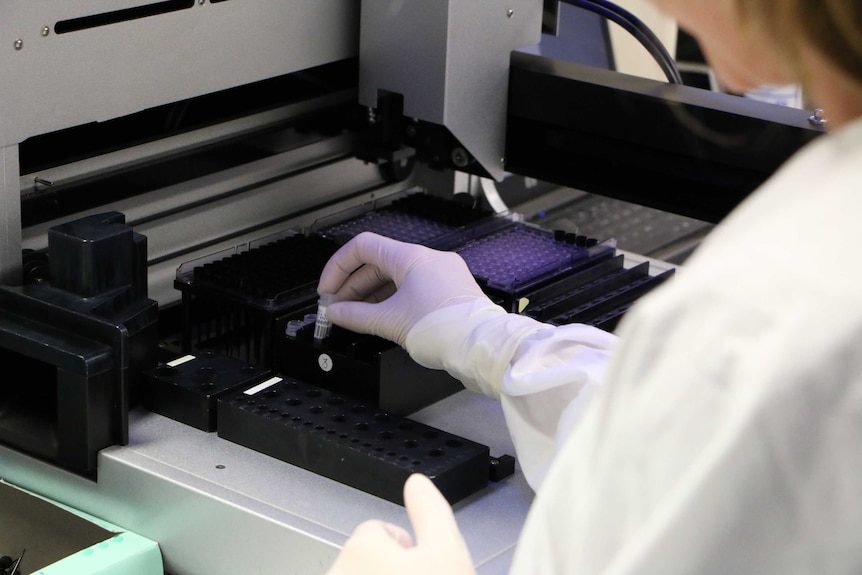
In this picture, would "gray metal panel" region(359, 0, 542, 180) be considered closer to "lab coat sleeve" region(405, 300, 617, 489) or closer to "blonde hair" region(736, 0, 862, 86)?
"lab coat sleeve" region(405, 300, 617, 489)

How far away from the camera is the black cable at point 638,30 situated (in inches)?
70.9

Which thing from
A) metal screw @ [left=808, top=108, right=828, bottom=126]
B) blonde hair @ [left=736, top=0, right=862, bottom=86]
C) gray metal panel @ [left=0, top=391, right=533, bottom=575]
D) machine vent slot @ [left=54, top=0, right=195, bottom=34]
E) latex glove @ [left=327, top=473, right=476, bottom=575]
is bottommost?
gray metal panel @ [left=0, top=391, right=533, bottom=575]

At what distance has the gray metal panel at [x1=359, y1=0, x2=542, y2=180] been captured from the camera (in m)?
1.61

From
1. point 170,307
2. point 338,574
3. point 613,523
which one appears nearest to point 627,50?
point 170,307

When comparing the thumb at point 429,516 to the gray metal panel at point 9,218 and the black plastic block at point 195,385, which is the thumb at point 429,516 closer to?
the black plastic block at point 195,385

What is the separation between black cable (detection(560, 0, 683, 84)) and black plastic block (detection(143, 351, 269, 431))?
82 centimetres

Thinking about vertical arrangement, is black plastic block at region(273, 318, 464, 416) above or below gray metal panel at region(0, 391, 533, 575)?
above

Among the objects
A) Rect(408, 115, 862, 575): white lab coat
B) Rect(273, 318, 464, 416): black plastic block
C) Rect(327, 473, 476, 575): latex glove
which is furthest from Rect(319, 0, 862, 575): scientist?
Rect(273, 318, 464, 416): black plastic block

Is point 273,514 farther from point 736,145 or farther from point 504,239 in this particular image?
point 736,145

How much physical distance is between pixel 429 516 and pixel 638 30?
116 cm

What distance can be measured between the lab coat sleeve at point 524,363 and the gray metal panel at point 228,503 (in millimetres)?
65

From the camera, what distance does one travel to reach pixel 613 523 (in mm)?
573

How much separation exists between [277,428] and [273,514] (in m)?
0.11

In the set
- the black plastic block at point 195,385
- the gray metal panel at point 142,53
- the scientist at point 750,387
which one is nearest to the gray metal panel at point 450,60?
the gray metal panel at point 142,53
